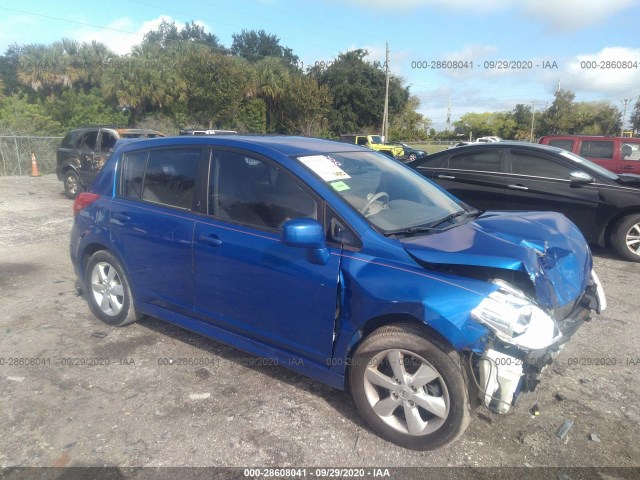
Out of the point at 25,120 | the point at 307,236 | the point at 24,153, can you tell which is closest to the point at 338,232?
the point at 307,236

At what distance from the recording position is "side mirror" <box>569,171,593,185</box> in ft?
22.0

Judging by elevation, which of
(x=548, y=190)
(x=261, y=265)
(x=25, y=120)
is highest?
(x=25, y=120)

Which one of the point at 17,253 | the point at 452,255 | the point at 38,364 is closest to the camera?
the point at 452,255

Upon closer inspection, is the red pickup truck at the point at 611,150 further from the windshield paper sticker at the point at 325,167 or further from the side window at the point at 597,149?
the windshield paper sticker at the point at 325,167

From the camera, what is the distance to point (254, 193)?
3.53m

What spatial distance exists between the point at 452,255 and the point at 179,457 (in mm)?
1927

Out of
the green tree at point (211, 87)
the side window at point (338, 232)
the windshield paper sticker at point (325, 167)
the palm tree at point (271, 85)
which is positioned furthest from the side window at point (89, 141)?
the palm tree at point (271, 85)

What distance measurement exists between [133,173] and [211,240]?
51.9 inches

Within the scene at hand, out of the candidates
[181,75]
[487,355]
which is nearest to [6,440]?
[487,355]

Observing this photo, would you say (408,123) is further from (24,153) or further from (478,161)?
(478,161)

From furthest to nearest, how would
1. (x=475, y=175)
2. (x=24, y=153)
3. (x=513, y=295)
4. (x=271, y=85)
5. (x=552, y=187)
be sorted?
(x=271, y=85) < (x=24, y=153) < (x=475, y=175) < (x=552, y=187) < (x=513, y=295)

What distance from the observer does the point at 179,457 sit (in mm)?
2832

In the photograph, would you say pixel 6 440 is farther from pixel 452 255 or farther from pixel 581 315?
pixel 581 315

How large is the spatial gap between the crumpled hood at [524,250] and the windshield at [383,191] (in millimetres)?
252
